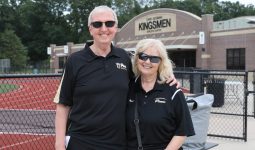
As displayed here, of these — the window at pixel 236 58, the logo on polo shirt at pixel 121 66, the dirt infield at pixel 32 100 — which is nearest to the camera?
the logo on polo shirt at pixel 121 66

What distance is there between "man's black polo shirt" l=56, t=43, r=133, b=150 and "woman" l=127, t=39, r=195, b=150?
0.12m

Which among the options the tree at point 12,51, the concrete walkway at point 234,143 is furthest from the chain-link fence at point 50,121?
the tree at point 12,51

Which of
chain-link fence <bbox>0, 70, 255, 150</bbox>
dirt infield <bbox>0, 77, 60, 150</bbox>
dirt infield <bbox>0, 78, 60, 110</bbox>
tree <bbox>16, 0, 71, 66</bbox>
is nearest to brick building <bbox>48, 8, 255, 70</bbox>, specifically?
dirt infield <bbox>0, 78, 60, 110</bbox>

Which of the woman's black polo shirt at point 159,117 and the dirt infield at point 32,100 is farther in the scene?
the dirt infield at point 32,100

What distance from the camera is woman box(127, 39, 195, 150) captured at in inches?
118

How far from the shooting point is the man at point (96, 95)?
2.93 m

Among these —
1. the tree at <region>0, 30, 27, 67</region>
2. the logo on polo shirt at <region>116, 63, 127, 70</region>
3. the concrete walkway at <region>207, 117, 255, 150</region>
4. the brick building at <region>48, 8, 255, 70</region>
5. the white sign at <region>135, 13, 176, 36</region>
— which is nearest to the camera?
the logo on polo shirt at <region>116, 63, 127, 70</region>

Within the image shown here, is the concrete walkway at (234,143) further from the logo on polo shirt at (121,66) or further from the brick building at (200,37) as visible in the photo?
the brick building at (200,37)

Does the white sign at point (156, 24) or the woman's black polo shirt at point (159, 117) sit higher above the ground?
the white sign at point (156, 24)

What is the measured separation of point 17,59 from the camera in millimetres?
64562

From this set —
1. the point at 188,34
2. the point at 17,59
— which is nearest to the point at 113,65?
the point at 188,34

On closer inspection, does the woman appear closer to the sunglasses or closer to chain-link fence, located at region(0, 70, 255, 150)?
the sunglasses

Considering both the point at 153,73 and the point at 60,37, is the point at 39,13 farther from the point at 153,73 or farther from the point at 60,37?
the point at 153,73

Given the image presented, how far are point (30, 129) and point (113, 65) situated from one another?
679 cm
